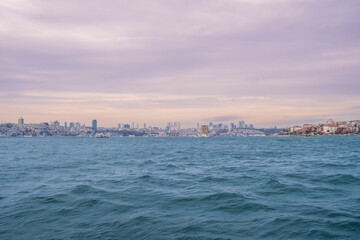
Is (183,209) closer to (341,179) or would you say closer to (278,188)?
(278,188)

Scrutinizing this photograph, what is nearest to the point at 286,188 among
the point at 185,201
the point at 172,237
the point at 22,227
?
the point at 185,201

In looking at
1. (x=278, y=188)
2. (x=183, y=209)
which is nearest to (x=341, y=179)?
(x=278, y=188)

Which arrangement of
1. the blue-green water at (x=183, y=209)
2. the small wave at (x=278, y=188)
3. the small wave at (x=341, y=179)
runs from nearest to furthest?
1. the blue-green water at (x=183, y=209)
2. the small wave at (x=278, y=188)
3. the small wave at (x=341, y=179)

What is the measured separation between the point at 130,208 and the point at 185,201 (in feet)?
9.03

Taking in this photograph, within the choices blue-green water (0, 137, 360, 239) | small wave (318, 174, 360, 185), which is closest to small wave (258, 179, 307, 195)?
blue-green water (0, 137, 360, 239)

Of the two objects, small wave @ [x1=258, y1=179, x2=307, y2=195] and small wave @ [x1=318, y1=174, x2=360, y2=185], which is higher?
small wave @ [x1=258, y1=179, x2=307, y2=195]

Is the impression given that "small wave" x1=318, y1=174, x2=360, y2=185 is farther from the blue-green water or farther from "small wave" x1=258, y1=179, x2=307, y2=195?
"small wave" x1=258, y1=179, x2=307, y2=195

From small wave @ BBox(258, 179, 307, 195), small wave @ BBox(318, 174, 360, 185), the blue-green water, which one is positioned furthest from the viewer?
small wave @ BBox(318, 174, 360, 185)

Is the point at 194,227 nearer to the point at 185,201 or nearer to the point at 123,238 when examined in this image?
the point at 123,238

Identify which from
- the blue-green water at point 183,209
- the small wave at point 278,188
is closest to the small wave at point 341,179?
the blue-green water at point 183,209

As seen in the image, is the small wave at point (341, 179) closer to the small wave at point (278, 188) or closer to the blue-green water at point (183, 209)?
the blue-green water at point (183, 209)

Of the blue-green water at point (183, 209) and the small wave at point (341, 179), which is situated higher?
the blue-green water at point (183, 209)

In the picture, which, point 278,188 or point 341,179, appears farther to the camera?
point 341,179

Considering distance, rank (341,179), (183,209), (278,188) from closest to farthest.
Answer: (183,209), (278,188), (341,179)
